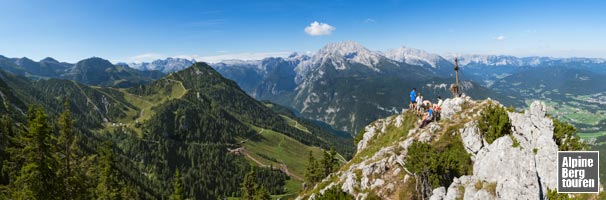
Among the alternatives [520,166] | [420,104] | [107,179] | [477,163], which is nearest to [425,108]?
[420,104]

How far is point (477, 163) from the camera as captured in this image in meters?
57.8

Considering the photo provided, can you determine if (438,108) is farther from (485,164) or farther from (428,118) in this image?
(485,164)

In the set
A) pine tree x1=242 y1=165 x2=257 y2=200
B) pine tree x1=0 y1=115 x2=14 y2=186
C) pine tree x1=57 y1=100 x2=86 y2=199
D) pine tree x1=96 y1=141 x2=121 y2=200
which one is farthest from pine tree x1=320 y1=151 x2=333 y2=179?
pine tree x1=0 y1=115 x2=14 y2=186

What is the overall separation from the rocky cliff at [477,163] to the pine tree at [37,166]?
4098cm

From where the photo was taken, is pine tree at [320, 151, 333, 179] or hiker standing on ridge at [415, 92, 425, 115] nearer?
hiker standing on ridge at [415, 92, 425, 115]

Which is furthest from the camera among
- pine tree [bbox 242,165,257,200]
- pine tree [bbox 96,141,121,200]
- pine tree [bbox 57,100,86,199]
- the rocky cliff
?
pine tree [bbox 242,165,257,200]

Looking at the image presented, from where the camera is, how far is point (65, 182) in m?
49.1

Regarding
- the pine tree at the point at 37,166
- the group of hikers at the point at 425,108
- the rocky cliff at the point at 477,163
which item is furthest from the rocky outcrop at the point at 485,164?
the pine tree at the point at 37,166

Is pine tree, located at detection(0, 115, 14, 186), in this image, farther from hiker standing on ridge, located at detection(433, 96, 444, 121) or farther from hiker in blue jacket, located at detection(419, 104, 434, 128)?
hiker standing on ridge, located at detection(433, 96, 444, 121)

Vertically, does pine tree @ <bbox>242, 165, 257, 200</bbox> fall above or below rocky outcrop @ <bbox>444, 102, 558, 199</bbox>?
below

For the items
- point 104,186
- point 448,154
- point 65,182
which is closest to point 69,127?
point 65,182

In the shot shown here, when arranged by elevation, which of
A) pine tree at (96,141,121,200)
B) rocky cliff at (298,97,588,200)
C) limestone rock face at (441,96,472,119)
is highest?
limestone rock face at (441,96,472,119)

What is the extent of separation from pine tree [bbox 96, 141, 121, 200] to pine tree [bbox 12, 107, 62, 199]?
35074mm

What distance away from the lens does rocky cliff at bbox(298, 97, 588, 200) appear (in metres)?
49.7
